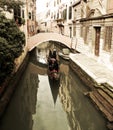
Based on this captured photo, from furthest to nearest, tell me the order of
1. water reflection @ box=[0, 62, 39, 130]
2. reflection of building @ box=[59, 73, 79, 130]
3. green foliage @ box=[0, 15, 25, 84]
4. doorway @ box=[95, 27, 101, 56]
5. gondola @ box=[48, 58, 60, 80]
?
doorway @ box=[95, 27, 101, 56], gondola @ box=[48, 58, 60, 80], reflection of building @ box=[59, 73, 79, 130], water reflection @ box=[0, 62, 39, 130], green foliage @ box=[0, 15, 25, 84]

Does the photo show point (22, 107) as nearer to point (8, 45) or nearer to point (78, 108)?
point (78, 108)

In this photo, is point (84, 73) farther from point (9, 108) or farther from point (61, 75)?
point (9, 108)

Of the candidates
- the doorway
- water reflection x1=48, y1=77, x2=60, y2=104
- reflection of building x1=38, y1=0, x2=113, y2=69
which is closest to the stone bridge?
reflection of building x1=38, y1=0, x2=113, y2=69

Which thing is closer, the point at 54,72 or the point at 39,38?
the point at 54,72

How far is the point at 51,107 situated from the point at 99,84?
2807 mm

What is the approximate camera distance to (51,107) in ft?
35.8

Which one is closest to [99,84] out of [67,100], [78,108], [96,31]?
[78,108]

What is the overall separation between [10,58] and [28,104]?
14.3 feet

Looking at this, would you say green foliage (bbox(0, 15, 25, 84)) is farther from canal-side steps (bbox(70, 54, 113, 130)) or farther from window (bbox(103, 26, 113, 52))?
window (bbox(103, 26, 113, 52))

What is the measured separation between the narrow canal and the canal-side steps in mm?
428

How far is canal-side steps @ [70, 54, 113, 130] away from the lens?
28.1 feet

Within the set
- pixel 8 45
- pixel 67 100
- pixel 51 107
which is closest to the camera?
pixel 8 45

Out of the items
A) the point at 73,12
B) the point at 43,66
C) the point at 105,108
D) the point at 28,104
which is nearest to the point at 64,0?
the point at 73,12

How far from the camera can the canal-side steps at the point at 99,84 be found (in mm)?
8563
